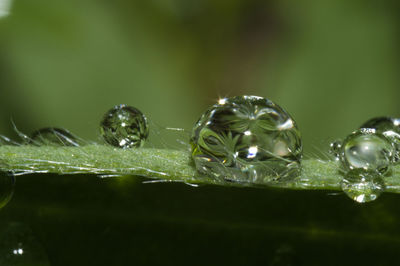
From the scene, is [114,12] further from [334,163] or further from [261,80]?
[334,163]

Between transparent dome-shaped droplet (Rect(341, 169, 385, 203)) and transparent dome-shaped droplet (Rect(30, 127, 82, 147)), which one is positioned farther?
transparent dome-shaped droplet (Rect(30, 127, 82, 147))

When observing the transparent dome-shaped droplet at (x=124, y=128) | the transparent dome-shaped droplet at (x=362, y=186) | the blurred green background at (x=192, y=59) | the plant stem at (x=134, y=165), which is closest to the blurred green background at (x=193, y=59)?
the blurred green background at (x=192, y=59)

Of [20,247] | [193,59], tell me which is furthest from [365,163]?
[193,59]

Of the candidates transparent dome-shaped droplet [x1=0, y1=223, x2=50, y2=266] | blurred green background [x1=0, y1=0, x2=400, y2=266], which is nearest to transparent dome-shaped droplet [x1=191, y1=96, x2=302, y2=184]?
transparent dome-shaped droplet [x1=0, y1=223, x2=50, y2=266]

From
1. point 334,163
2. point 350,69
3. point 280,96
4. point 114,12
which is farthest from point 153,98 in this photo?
point 334,163

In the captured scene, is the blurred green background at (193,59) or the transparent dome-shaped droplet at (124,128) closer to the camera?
the transparent dome-shaped droplet at (124,128)

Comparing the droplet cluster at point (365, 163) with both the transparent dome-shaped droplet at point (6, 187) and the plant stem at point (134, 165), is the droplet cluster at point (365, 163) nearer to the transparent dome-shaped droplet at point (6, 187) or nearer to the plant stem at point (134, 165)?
the plant stem at point (134, 165)

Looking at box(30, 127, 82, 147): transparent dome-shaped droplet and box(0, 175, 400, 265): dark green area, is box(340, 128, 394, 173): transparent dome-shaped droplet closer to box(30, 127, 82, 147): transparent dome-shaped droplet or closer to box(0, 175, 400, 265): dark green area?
box(0, 175, 400, 265): dark green area
